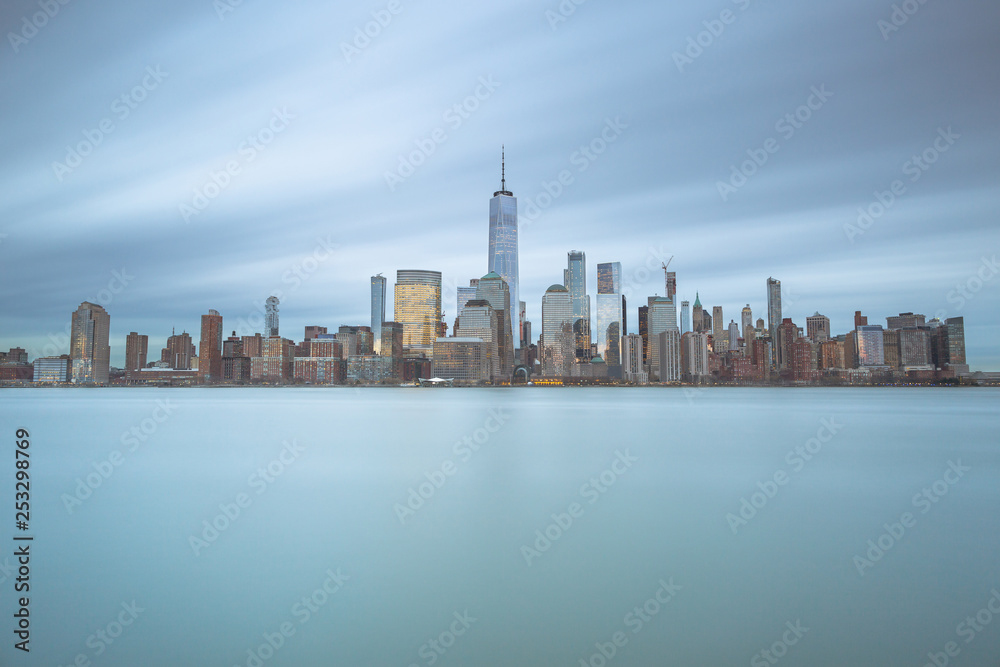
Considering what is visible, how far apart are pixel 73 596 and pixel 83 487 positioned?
1587 centimetres

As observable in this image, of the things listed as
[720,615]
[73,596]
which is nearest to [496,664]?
[720,615]

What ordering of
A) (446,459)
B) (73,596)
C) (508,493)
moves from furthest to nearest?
Result: (446,459) → (508,493) → (73,596)

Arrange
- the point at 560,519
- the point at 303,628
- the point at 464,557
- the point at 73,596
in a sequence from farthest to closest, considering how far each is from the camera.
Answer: the point at 560,519 → the point at 464,557 → the point at 73,596 → the point at 303,628

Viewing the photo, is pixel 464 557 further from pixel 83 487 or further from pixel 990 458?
pixel 990 458

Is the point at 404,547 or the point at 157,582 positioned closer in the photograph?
the point at 157,582

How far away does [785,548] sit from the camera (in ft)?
53.5

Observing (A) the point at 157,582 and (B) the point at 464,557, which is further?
(B) the point at 464,557

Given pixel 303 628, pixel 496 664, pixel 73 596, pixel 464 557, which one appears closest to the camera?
pixel 496 664

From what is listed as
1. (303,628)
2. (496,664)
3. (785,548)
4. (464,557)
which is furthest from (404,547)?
(785,548)

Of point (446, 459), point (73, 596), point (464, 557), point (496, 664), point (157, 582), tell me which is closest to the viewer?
point (496, 664)

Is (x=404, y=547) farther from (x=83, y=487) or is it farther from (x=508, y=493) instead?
(x=83, y=487)

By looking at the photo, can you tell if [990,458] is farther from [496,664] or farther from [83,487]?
[83,487]

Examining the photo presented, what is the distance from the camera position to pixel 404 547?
1678cm

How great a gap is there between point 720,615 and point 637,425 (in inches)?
2073
